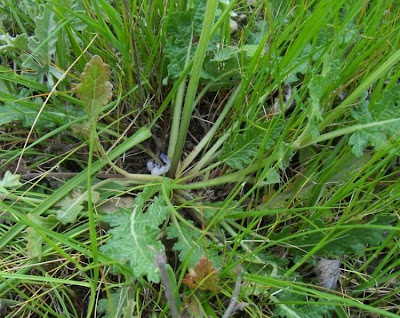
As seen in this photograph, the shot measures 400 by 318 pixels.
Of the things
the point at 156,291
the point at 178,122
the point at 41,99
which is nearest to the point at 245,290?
the point at 156,291

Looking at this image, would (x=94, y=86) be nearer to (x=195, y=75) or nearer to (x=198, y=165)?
(x=195, y=75)

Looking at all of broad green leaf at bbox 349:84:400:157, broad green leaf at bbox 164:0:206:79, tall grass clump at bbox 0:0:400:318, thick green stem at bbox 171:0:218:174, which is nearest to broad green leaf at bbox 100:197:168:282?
tall grass clump at bbox 0:0:400:318

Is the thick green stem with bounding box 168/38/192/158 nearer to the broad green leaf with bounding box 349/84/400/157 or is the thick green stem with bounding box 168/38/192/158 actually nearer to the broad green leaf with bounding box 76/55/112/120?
the broad green leaf with bounding box 76/55/112/120

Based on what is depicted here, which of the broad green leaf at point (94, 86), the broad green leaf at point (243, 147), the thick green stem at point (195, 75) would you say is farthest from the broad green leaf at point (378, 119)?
the broad green leaf at point (94, 86)

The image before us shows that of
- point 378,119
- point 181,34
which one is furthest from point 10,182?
point 378,119

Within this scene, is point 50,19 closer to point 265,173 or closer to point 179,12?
point 179,12

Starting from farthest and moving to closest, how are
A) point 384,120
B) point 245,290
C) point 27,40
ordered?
1. point 27,40
2. point 384,120
3. point 245,290
